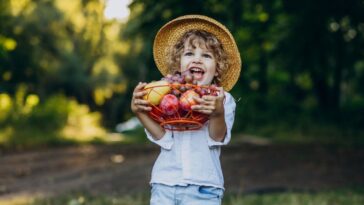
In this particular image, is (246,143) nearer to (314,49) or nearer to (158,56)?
(314,49)

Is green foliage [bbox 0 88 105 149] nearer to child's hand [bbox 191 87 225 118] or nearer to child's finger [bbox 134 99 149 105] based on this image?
child's finger [bbox 134 99 149 105]

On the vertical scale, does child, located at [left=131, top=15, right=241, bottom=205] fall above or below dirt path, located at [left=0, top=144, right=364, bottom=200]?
above

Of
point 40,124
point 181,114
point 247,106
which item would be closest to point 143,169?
point 40,124

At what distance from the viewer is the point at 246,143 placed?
14.6 metres

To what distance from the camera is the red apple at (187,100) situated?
9.73 ft

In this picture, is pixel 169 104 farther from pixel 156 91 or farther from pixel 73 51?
pixel 73 51

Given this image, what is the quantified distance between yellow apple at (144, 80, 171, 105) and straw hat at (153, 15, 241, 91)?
1.86 ft

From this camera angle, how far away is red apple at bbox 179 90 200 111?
2.96m

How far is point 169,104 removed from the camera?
3.00m

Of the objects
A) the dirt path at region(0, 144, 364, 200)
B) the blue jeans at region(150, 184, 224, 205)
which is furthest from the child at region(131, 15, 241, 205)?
the dirt path at region(0, 144, 364, 200)

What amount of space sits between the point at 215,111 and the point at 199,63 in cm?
39

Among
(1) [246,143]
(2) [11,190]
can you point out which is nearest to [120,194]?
(2) [11,190]

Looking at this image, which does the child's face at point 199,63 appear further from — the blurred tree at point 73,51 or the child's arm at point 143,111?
the blurred tree at point 73,51

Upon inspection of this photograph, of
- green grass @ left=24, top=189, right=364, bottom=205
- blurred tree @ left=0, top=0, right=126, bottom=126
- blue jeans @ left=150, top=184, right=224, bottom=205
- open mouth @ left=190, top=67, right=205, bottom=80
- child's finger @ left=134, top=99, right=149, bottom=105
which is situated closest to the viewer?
child's finger @ left=134, top=99, right=149, bottom=105
